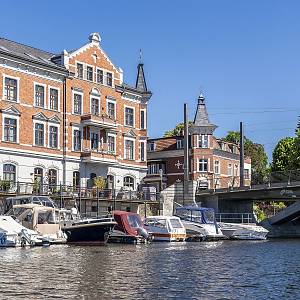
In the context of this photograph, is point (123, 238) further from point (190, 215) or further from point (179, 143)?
point (179, 143)

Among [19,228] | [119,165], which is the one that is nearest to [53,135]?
[119,165]

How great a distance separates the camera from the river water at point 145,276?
60.0 feet

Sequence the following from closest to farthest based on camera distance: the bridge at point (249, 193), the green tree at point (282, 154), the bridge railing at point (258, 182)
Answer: the bridge railing at point (258, 182), the bridge at point (249, 193), the green tree at point (282, 154)

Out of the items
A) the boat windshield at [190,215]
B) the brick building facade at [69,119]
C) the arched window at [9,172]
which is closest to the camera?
the boat windshield at [190,215]

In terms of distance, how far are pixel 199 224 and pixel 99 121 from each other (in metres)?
18.0

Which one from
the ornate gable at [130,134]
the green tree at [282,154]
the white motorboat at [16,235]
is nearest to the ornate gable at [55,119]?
the ornate gable at [130,134]

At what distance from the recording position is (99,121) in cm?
6631

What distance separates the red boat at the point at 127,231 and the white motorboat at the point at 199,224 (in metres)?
6.57

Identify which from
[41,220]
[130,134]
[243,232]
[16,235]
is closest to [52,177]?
[130,134]

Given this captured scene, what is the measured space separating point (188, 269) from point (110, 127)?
4317 cm

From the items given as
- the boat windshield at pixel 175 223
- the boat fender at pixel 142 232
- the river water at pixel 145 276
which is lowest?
the river water at pixel 145 276

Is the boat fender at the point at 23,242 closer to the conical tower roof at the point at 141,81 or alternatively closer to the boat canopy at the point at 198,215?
the boat canopy at the point at 198,215

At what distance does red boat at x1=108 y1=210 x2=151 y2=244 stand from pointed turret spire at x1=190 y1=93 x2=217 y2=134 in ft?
145

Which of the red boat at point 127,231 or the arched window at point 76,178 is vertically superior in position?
the arched window at point 76,178
